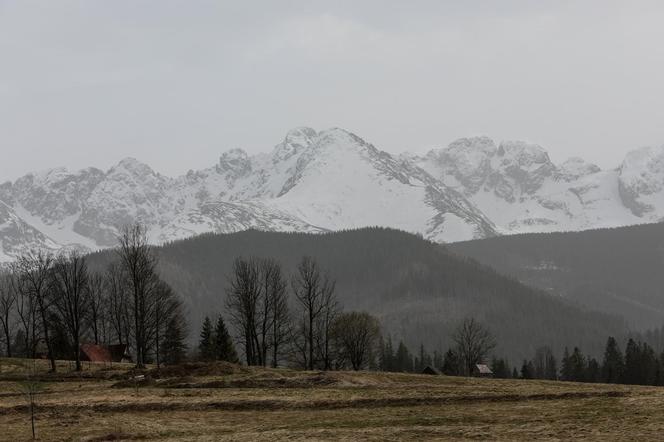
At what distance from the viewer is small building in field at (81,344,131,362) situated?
10288 cm

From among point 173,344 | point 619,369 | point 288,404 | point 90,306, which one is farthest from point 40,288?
point 619,369

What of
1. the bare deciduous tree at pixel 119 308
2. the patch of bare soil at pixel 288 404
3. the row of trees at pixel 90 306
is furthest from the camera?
the bare deciduous tree at pixel 119 308

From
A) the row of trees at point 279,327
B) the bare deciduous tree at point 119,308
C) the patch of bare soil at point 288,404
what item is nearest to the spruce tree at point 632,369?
the row of trees at point 279,327

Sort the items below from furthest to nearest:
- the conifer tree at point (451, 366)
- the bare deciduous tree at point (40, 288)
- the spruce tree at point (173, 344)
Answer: the conifer tree at point (451, 366), the spruce tree at point (173, 344), the bare deciduous tree at point (40, 288)

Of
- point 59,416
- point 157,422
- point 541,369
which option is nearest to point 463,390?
point 157,422

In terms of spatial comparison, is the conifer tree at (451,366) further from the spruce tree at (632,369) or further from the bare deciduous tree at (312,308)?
the bare deciduous tree at (312,308)

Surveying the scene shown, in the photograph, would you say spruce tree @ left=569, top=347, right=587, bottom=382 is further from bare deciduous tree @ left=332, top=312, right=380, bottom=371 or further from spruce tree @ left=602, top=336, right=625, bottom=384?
bare deciduous tree @ left=332, top=312, right=380, bottom=371

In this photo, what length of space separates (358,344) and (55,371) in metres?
44.1

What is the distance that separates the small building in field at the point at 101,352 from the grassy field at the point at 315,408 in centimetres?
3524

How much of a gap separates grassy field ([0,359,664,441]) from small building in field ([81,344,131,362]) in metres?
35.2

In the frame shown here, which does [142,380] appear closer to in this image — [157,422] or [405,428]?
[157,422]

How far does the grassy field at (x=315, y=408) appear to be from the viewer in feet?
126

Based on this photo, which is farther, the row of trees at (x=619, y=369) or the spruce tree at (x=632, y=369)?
the spruce tree at (x=632, y=369)

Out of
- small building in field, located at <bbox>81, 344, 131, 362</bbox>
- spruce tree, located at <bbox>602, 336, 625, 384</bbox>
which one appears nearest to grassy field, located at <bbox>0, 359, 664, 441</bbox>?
small building in field, located at <bbox>81, 344, 131, 362</bbox>
